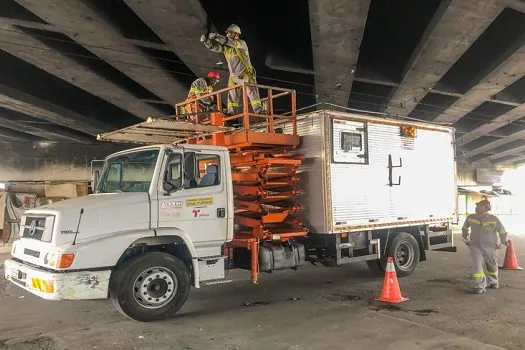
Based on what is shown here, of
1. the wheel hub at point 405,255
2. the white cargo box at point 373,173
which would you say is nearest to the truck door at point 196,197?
the white cargo box at point 373,173

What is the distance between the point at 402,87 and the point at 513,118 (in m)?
7.39

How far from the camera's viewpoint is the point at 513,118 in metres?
18.1

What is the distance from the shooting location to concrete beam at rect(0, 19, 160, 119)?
1033 centimetres

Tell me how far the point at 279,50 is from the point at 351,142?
3889mm

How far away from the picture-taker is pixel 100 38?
32.2ft

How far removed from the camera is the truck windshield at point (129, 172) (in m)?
7.09

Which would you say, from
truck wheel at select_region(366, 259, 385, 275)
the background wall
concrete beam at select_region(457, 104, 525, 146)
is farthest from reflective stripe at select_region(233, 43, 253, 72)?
the background wall

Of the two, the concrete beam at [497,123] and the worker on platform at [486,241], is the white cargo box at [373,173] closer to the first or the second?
the worker on platform at [486,241]

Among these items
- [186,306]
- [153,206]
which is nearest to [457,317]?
[186,306]

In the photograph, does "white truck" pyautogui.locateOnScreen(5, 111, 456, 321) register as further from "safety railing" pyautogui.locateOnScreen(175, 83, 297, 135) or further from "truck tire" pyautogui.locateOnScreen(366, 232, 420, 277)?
"safety railing" pyautogui.locateOnScreen(175, 83, 297, 135)

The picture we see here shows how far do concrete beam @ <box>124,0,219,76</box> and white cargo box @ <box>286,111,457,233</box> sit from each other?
271 cm

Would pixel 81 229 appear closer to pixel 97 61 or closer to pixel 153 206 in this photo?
pixel 153 206

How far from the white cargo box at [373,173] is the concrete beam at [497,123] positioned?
739cm

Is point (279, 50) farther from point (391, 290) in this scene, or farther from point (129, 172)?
point (391, 290)
